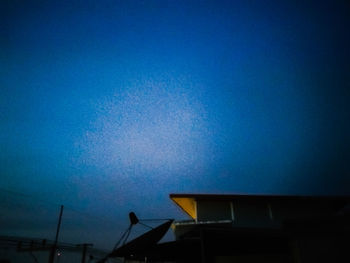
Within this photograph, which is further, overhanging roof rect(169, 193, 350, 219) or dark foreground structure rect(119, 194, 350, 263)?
overhanging roof rect(169, 193, 350, 219)

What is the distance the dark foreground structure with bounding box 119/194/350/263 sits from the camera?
415 cm

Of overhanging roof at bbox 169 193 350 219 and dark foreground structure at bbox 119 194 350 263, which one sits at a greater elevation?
overhanging roof at bbox 169 193 350 219

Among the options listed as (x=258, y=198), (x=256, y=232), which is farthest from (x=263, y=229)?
(x=258, y=198)

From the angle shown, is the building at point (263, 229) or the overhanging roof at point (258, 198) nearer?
the building at point (263, 229)

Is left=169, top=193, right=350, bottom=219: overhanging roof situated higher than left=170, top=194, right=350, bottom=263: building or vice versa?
left=169, top=193, right=350, bottom=219: overhanging roof

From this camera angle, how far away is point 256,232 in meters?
5.28

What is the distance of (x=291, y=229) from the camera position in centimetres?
429

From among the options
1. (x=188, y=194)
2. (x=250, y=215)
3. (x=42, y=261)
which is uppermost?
(x=188, y=194)

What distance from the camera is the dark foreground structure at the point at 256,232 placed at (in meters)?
4.15

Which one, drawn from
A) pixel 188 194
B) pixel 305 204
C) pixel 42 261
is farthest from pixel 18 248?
pixel 305 204

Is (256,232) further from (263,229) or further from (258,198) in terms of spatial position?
(258,198)

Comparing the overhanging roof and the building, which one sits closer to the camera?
the building

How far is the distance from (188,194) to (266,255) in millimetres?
4281

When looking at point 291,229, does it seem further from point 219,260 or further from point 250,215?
point 250,215
